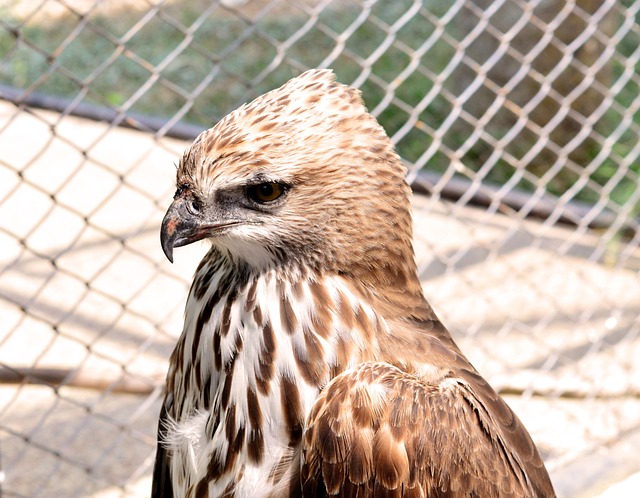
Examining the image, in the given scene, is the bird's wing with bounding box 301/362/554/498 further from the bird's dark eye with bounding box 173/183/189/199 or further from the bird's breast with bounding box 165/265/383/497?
the bird's dark eye with bounding box 173/183/189/199

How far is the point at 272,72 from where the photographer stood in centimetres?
670

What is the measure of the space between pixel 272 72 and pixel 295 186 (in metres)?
4.73

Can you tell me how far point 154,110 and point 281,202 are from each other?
193 inches

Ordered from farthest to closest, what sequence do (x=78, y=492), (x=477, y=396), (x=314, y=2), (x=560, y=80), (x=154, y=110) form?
(x=314, y=2) < (x=154, y=110) < (x=560, y=80) < (x=78, y=492) < (x=477, y=396)

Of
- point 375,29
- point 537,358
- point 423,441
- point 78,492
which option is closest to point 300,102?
point 423,441

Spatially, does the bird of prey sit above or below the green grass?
above

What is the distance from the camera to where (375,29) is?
7.69 m

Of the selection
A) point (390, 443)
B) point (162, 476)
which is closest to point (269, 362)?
point (390, 443)

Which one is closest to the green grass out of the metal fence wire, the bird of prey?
the metal fence wire

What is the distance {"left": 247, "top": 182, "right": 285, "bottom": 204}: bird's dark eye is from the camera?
6.89 ft

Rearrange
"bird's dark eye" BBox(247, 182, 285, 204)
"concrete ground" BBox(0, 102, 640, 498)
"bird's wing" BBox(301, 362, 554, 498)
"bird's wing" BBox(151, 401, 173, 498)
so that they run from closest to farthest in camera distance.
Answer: "bird's wing" BBox(301, 362, 554, 498)
"bird's dark eye" BBox(247, 182, 285, 204)
"bird's wing" BBox(151, 401, 173, 498)
"concrete ground" BBox(0, 102, 640, 498)

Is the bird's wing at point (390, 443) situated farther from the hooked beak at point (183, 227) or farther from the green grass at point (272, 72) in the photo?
the green grass at point (272, 72)

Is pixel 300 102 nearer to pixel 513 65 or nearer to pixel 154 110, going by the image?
pixel 513 65

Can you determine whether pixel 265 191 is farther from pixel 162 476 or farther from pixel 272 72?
pixel 272 72
